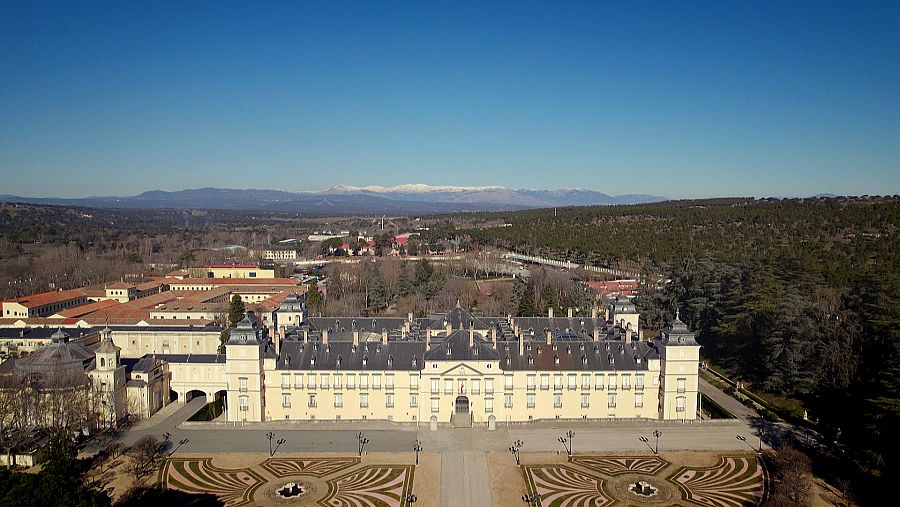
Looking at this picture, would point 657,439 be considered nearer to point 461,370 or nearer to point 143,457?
point 461,370

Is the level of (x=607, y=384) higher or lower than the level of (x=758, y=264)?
lower

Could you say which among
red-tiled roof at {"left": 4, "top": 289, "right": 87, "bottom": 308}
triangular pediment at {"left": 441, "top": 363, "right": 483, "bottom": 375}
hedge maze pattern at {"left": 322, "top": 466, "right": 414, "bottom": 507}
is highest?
triangular pediment at {"left": 441, "top": 363, "right": 483, "bottom": 375}

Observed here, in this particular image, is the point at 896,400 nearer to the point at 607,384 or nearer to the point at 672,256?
the point at 607,384

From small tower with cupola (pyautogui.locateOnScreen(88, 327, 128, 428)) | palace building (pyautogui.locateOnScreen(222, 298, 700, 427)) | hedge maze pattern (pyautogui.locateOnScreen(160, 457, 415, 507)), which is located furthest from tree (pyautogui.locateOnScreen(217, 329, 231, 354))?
hedge maze pattern (pyautogui.locateOnScreen(160, 457, 415, 507))

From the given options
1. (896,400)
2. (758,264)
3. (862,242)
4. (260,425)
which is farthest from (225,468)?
(862,242)

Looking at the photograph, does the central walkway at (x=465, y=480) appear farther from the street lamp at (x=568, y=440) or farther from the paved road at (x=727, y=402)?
the paved road at (x=727, y=402)

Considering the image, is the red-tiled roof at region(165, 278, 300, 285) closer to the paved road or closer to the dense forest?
the dense forest

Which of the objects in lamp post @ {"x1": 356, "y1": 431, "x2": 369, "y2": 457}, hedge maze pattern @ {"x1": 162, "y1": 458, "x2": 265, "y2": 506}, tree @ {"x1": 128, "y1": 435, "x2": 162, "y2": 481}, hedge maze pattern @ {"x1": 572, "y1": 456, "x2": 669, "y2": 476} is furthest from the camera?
lamp post @ {"x1": 356, "y1": 431, "x2": 369, "y2": 457}
